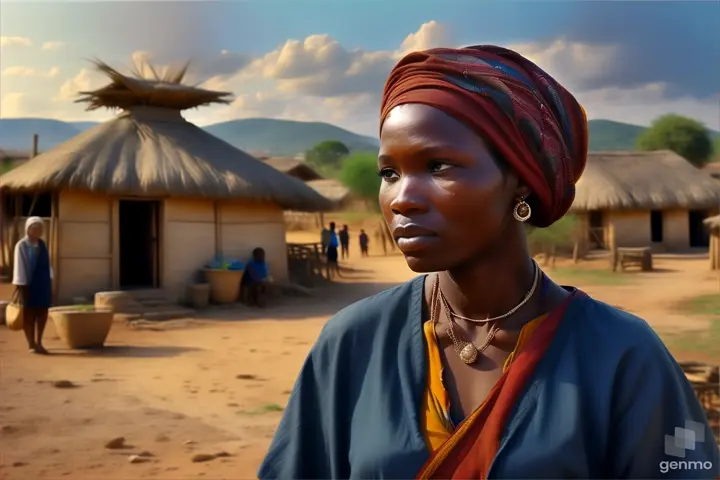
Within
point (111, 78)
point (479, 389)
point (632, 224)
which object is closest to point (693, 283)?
point (632, 224)

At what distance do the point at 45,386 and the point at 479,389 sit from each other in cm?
630

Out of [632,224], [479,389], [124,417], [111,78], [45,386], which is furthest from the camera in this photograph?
[632,224]

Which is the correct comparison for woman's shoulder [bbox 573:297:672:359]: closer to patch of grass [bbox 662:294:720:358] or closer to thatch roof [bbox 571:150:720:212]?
patch of grass [bbox 662:294:720:358]

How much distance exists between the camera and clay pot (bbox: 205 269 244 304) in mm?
13250

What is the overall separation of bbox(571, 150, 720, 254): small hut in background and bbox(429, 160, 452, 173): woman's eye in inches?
903

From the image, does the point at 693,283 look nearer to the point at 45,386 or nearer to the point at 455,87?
the point at 45,386

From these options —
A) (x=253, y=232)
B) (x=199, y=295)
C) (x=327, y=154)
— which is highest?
(x=327, y=154)

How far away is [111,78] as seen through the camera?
48.0ft

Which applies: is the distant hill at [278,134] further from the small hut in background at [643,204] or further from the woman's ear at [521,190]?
the woman's ear at [521,190]

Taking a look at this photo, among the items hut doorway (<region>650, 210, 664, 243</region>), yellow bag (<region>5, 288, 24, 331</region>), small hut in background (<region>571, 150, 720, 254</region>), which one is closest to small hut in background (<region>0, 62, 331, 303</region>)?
yellow bag (<region>5, 288, 24, 331</region>)

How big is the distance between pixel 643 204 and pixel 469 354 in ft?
84.8

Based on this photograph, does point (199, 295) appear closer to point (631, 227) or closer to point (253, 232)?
point (253, 232)

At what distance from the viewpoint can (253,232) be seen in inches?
574

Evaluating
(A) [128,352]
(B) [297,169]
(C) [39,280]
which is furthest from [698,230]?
(C) [39,280]
